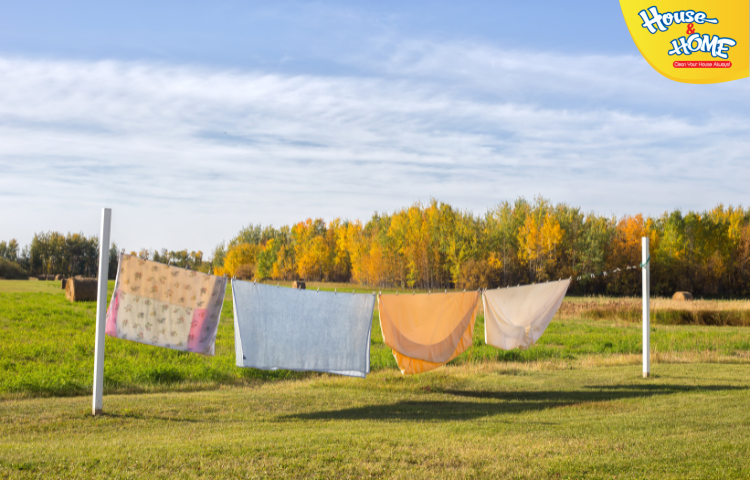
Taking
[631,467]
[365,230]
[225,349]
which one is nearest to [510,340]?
[631,467]

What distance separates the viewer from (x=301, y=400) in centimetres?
1008

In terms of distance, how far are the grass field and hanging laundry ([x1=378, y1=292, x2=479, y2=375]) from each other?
75 cm

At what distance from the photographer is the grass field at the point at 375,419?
19.0ft

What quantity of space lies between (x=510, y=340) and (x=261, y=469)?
6.67m

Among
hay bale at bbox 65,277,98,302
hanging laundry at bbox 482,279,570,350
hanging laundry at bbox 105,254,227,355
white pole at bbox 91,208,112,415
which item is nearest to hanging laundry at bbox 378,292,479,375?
hanging laundry at bbox 482,279,570,350

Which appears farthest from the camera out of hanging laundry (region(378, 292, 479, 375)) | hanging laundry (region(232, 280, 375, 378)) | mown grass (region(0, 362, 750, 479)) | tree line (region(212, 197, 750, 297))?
tree line (region(212, 197, 750, 297))

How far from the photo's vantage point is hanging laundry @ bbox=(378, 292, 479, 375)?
410 inches

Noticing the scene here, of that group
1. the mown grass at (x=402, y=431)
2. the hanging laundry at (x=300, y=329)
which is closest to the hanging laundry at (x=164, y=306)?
the hanging laundry at (x=300, y=329)

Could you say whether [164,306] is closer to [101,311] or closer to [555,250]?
[101,311]

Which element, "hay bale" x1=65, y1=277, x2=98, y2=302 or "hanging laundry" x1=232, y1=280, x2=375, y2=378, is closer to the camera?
"hanging laundry" x1=232, y1=280, x2=375, y2=378

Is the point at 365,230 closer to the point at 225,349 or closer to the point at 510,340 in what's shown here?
the point at 225,349

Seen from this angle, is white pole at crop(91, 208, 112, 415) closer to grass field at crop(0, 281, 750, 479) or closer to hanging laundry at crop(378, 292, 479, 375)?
grass field at crop(0, 281, 750, 479)

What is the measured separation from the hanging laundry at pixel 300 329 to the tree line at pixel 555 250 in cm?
5100

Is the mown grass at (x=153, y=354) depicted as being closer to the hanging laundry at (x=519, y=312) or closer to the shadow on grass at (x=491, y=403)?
the shadow on grass at (x=491, y=403)
